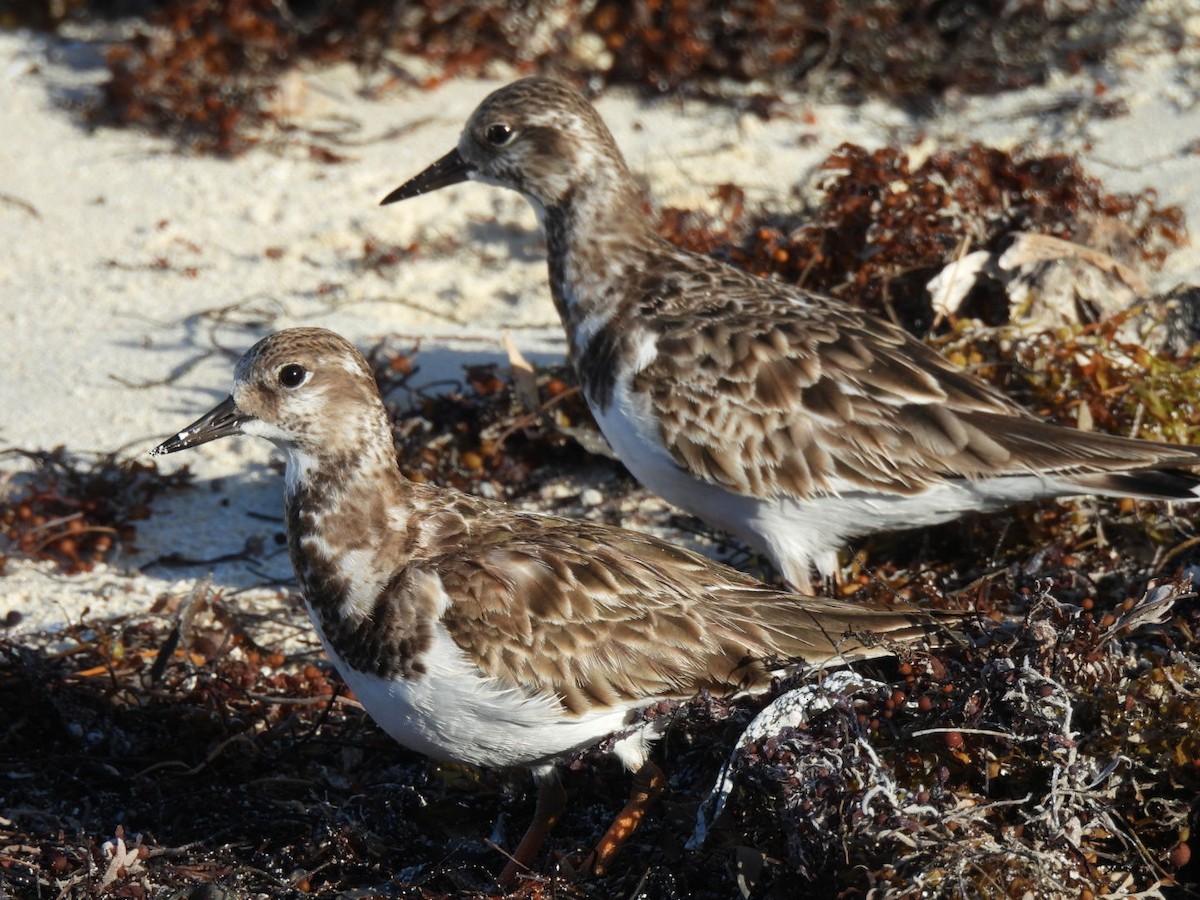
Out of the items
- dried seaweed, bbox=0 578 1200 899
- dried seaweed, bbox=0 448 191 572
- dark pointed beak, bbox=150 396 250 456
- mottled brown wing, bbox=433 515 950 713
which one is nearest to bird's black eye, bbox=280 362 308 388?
dark pointed beak, bbox=150 396 250 456

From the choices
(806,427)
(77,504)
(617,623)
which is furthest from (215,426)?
(806,427)

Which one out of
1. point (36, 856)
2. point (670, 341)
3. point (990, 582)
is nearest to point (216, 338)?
point (670, 341)

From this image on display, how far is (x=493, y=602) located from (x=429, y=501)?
45 cm

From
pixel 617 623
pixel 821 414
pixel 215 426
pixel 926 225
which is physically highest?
pixel 926 225

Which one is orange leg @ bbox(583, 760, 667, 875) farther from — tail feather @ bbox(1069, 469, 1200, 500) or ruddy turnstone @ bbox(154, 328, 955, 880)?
tail feather @ bbox(1069, 469, 1200, 500)

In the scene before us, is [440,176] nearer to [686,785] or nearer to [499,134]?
[499,134]

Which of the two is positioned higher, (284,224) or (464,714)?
(464,714)

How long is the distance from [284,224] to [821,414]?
321 centimetres

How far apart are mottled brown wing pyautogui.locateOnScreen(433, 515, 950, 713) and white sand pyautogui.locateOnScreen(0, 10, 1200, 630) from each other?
5.48 ft

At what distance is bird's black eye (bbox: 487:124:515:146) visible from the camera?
18.0 ft

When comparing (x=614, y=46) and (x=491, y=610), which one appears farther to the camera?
(x=614, y=46)

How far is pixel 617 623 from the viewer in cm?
395

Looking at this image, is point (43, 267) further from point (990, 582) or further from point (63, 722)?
point (990, 582)

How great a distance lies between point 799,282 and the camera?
6.03 meters
